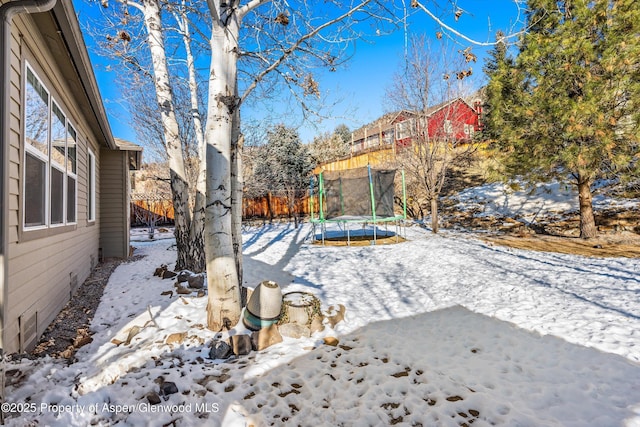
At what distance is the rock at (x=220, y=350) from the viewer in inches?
105

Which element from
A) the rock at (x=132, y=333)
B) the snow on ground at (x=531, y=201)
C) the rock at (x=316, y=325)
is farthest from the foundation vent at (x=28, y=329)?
→ the snow on ground at (x=531, y=201)

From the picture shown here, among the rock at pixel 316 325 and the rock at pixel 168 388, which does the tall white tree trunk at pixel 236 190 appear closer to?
the rock at pixel 316 325

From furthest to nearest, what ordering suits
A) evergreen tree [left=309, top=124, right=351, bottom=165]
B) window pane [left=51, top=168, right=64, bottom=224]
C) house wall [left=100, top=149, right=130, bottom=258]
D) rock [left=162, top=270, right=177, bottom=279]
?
evergreen tree [left=309, top=124, right=351, bottom=165] < house wall [left=100, top=149, right=130, bottom=258] < rock [left=162, top=270, right=177, bottom=279] < window pane [left=51, top=168, right=64, bottom=224]

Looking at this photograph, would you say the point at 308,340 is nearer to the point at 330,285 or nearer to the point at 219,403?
the point at 219,403

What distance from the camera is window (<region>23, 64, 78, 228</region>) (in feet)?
9.11

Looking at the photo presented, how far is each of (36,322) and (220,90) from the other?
2753 millimetres

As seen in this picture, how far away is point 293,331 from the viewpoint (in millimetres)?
3137

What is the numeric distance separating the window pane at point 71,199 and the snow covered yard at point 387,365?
4.06 feet

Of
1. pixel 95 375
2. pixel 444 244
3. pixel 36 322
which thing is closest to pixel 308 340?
pixel 95 375

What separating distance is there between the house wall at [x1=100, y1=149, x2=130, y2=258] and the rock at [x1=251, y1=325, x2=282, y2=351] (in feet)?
20.9

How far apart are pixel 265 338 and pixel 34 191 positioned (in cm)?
255

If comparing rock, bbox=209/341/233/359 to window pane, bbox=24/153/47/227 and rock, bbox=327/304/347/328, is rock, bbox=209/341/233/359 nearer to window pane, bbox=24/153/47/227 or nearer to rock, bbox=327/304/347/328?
rock, bbox=327/304/347/328

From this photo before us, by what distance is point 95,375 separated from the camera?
2.29 meters

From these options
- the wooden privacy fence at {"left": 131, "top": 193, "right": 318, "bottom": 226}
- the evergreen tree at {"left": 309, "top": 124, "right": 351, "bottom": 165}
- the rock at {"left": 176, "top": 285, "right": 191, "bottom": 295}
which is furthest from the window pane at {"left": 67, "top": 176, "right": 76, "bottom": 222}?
the evergreen tree at {"left": 309, "top": 124, "right": 351, "bottom": 165}
